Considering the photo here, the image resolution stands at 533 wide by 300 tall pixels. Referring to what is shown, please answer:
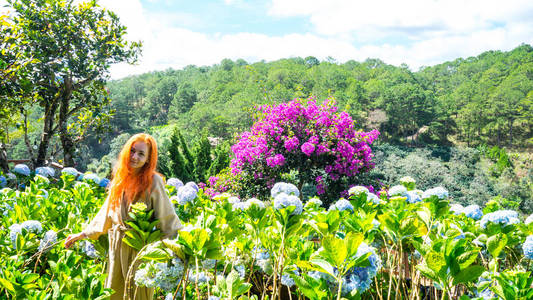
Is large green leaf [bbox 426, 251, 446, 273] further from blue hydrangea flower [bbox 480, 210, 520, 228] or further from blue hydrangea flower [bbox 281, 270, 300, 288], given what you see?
blue hydrangea flower [bbox 480, 210, 520, 228]

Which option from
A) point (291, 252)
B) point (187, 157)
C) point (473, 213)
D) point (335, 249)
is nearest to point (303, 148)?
point (473, 213)

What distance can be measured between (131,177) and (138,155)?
100 millimetres

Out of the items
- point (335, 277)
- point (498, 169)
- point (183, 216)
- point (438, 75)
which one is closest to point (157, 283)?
point (335, 277)

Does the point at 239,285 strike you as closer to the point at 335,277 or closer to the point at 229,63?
the point at 335,277

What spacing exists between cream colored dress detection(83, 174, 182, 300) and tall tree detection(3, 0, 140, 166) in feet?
8.82

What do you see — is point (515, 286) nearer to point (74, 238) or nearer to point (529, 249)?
point (529, 249)

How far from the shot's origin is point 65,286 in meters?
0.78

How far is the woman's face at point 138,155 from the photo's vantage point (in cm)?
149

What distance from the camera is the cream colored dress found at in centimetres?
135

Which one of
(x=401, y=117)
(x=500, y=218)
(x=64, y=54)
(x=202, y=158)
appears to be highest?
(x=64, y=54)

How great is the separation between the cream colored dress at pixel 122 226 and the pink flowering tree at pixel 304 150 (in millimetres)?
3603

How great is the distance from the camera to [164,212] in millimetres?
1354

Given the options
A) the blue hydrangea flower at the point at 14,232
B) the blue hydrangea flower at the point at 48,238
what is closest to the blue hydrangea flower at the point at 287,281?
the blue hydrangea flower at the point at 48,238

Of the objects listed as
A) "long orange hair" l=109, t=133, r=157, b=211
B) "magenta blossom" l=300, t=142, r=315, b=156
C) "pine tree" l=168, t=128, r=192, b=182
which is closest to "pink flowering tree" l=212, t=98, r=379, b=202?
"magenta blossom" l=300, t=142, r=315, b=156
